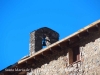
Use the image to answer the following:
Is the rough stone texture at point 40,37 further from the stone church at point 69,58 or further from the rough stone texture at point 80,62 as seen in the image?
the rough stone texture at point 80,62

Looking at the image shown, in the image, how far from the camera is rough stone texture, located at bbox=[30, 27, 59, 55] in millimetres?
17141

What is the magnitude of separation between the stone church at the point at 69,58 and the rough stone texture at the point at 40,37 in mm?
2101

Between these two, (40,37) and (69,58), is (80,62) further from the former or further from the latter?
(40,37)

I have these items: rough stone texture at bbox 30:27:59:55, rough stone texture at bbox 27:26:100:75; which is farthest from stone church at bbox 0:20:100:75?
rough stone texture at bbox 30:27:59:55

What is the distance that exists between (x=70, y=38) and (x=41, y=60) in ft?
6.32

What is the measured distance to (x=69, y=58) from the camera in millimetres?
13352

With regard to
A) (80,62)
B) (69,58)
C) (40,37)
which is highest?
(40,37)

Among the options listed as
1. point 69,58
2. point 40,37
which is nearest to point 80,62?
point 69,58

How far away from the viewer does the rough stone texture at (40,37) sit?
17.1 metres

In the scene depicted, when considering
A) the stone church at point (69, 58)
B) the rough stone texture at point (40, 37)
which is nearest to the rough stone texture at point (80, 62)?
the stone church at point (69, 58)

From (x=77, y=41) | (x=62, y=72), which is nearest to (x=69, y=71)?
(x=62, y=72)

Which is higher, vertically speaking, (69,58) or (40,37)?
(40,37)

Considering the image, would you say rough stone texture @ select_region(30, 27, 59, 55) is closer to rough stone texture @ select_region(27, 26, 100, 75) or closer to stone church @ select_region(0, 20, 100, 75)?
stone church @ select_region(0, 20, 100, 75)

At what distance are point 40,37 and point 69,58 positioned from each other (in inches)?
171
